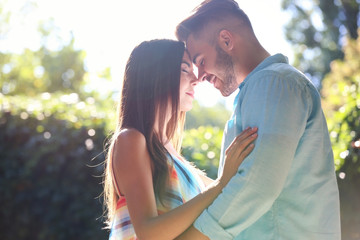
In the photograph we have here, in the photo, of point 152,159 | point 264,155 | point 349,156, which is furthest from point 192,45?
point 349,156

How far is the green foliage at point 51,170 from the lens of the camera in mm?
5734

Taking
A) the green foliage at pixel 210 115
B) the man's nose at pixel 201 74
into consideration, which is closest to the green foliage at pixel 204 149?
the man's nose at pixel 201 74

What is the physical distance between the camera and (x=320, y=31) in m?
33.9

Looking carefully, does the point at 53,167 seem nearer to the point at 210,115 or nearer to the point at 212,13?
the point at 212,13

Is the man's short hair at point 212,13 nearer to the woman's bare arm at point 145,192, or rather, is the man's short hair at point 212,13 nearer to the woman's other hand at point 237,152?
the woman's bare arm at point 145,192

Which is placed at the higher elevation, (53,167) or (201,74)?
(201,74)

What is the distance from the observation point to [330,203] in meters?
2.06

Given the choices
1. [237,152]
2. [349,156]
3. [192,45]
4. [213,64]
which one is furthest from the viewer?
[349,156]

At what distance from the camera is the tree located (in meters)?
30.7

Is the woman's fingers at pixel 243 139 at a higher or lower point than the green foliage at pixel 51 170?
higher

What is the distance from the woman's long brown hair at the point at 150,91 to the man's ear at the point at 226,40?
337mm

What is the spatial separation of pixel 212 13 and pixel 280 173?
3.36 ft

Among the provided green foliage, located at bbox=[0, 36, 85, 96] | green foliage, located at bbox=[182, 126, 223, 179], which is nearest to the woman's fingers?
green foliage, located at bbox=[182, 126, 223, 179]

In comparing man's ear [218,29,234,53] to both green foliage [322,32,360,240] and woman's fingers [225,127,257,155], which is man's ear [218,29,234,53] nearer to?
woman's fingers [225,127,257,155]
